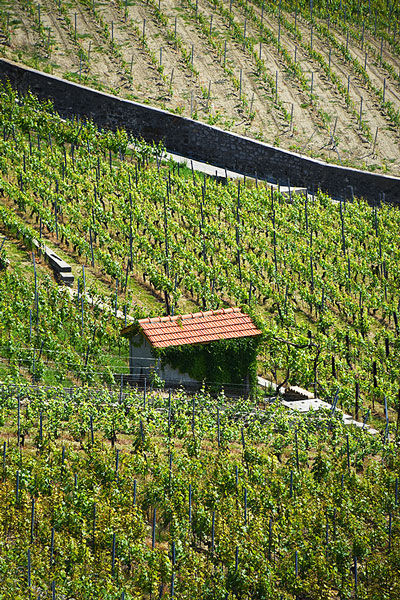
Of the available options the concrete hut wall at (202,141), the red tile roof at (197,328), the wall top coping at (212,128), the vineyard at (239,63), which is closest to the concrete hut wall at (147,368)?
the red tile roof at (197,328)

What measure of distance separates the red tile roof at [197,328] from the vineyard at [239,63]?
16055mm

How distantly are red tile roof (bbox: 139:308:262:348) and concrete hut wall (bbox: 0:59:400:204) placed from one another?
14566mm

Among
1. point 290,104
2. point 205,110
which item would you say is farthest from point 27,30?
point 290,104

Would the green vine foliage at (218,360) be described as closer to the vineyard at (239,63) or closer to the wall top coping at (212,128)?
the wall top coping at (212,128)

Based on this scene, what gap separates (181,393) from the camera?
2100cm

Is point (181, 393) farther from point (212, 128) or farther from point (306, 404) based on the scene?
point (212, 128)

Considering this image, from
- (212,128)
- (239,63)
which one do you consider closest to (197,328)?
(212,128)

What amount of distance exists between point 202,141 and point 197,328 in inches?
626

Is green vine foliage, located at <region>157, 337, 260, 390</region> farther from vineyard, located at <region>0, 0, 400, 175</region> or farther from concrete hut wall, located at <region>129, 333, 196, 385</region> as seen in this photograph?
vineyard, located at <region>0, 0, 400, 175</region>

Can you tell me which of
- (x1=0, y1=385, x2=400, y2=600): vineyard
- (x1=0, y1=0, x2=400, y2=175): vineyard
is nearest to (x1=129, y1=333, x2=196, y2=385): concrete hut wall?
(x1=0, y1=385, x2=400, y2=600): vineyard

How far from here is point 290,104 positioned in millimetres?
39844

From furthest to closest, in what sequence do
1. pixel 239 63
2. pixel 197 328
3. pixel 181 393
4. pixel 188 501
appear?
1. pixel 239 63
2. pixel 197 328
3. pixel 181 393
4. pixel 188 501

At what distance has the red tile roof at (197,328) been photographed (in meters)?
21.5

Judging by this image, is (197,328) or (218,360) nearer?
(218,360)
